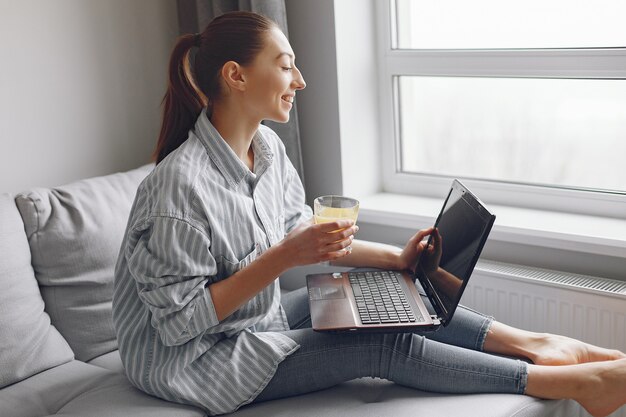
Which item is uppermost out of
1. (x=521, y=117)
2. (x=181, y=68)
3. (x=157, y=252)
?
(x=181, y=68)

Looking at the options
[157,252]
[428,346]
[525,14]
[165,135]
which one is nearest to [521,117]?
[525,14]

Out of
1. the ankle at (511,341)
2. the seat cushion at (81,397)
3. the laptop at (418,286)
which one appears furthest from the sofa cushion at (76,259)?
the ankle at (511,341)

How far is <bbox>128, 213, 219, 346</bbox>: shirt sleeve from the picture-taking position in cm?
168

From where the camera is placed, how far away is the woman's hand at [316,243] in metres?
1.71

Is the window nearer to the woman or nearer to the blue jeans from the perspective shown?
the woman

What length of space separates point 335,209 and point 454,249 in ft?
1.02

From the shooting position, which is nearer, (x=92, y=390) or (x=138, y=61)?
(x=92, y=390)

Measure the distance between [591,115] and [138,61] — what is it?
57.4 inches

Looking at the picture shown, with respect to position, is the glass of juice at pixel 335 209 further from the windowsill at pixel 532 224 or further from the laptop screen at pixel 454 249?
the windowsill at pixel 532 224

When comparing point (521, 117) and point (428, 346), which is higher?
point (521, 117)

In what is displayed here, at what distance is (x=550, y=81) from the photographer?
7.95 feet

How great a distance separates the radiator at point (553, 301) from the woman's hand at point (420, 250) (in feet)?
0.96

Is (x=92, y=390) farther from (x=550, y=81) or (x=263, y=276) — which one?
(x=550, y=81)

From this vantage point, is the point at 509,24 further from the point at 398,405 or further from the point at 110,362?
the point at 110,362
